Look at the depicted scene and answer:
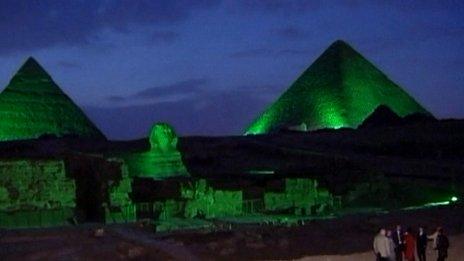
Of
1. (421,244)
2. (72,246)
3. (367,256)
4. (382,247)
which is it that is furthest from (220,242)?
(382,247)

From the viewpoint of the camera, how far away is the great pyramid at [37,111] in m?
38.3

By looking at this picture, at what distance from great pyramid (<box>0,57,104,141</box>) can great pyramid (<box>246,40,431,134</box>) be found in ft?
38.7

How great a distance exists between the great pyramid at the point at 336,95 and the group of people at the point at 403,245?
34879 millimetres

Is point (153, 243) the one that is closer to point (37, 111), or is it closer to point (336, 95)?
point (37, 111)

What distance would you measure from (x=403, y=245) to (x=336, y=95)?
35.2 meters

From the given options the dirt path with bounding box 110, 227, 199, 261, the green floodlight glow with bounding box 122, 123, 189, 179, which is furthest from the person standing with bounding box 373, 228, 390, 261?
the green floodlight glow with bounding box 122, 123, 189, 179

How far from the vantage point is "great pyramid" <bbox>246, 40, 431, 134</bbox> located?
4547cm

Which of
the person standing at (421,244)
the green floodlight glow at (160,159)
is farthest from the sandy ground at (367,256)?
the green floodlight glow at (160,159)

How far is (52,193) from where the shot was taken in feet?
49.7

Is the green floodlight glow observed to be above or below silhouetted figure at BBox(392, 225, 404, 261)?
above

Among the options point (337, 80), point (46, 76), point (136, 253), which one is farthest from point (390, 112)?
point (136, 253)

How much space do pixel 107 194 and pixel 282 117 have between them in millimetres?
31499

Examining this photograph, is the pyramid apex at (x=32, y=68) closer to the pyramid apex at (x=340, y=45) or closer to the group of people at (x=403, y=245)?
the pyramid apex at (x=340, y=45)

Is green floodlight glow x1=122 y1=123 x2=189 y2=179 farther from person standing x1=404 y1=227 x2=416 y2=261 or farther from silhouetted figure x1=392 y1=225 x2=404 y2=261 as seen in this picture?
person standing x1=404 y1=227 x2=416 y2=261
